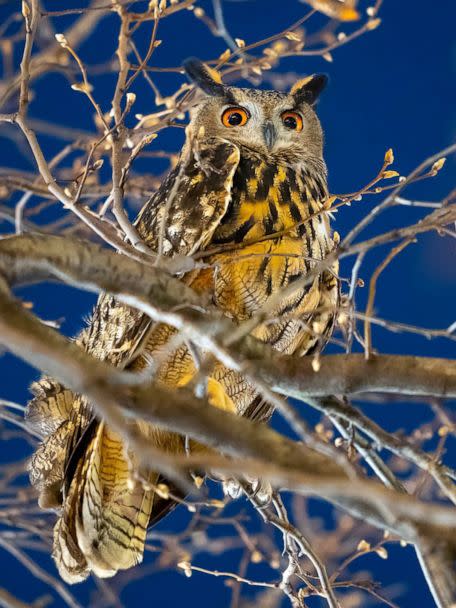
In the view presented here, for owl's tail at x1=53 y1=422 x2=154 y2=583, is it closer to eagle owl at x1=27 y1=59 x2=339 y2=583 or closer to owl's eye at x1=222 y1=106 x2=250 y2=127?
eagle owl at x1=27 y1=59 x2=339 y2=583

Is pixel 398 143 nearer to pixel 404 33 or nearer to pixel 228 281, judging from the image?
pixel 404 33

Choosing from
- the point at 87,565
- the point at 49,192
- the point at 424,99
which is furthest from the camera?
the point at 424,99

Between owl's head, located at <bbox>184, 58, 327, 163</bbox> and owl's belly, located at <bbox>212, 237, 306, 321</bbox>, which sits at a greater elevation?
owl's head, located at <bbox>184, 58, 327, 163</bbox>

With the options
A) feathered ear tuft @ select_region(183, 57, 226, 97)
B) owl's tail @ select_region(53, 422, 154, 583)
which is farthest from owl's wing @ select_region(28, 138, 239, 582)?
feathered ear tuft @ select_region(183, 57, 226, 97)

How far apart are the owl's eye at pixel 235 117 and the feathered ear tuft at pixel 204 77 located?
0.06m

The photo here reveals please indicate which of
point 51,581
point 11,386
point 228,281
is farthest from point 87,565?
point 11,386

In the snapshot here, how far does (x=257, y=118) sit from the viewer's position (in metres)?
2.23

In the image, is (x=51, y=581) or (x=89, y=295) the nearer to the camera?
(x=51, y=581)

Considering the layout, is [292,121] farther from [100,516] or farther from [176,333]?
[100,516]

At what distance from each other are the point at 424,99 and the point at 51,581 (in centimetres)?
270

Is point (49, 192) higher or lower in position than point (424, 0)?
lower

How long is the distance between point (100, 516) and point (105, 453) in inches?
6.0

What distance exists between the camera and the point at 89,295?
3773mm

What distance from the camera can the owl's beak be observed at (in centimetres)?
218
